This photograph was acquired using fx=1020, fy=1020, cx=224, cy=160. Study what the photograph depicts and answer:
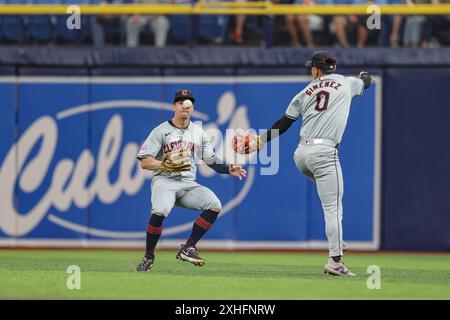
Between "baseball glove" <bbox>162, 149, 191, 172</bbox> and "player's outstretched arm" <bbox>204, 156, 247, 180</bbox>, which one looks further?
"player's outstretched arm" <bbox>204, 156, 247, 180</bbox>

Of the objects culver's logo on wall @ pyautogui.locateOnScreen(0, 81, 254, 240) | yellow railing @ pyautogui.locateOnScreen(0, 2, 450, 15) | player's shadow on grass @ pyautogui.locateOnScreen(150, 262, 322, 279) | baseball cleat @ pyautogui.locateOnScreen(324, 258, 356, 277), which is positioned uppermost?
yellow railing @ pyautogui.locateOnScreen(0, 2, 450, 15)

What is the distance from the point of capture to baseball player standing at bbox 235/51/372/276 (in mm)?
9438

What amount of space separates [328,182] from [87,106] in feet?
20.8

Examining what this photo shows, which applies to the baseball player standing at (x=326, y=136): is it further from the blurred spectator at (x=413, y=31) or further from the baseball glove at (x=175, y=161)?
the blurred spectator at (x=413, y=31)

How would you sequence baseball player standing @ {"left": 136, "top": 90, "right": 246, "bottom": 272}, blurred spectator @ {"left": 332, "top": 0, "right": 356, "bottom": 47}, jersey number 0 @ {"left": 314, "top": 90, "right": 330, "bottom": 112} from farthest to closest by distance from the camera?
blurred spectator @ {"left": 332, "top": 0, "right": 356, "bottom": 47} < baseball player standing @ {"left": 136, "top": 90, "right": 246, "bottom": 272} < jersey number 0 @ {"left": 314, "top": 90, "right": 330, "bottom": 112}

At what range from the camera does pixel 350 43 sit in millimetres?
15117

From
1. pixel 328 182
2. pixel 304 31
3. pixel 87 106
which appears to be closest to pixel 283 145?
pixel 304 31

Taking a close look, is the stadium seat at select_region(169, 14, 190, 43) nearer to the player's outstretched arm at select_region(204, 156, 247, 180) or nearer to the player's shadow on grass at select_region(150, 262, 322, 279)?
the player's shadow on grass at select_region(150, 262, 322, 279)

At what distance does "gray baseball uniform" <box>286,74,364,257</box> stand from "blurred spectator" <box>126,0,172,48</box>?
594 centimetres

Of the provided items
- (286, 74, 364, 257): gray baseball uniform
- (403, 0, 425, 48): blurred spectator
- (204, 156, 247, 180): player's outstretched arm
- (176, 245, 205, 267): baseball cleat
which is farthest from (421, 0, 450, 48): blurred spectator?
(176, 245, 205, 267): baseball cleat

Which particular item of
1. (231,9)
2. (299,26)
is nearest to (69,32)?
(231,9)

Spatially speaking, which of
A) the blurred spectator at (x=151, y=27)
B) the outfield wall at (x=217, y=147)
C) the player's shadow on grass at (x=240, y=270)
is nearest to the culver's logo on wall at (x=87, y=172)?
the outfield wall at (x=217, y=147)

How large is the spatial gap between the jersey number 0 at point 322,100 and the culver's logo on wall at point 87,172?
5.38 meters

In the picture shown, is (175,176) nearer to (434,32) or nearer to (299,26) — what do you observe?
(299,26)
